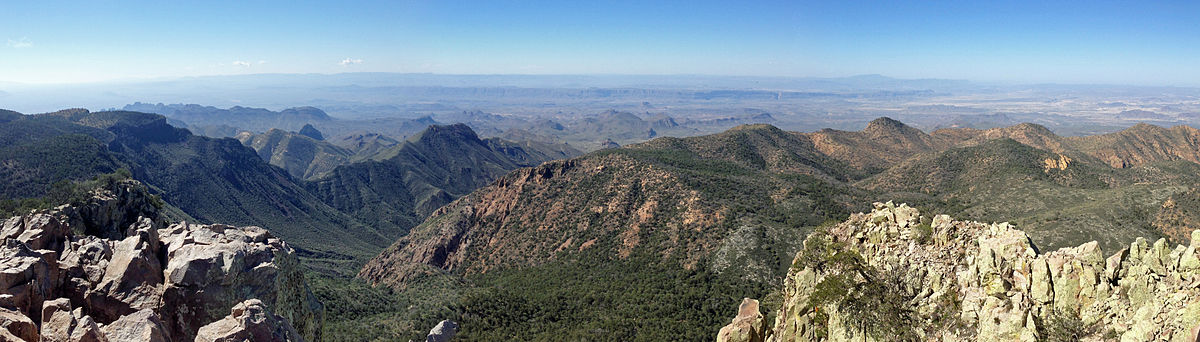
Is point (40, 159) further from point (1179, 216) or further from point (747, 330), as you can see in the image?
point (1179, 216)

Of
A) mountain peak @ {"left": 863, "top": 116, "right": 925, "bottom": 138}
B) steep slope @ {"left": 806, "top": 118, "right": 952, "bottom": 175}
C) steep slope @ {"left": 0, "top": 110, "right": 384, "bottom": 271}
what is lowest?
steep slope @ {"left": 0, "top": 110, "right": 384, "bottom": 271}

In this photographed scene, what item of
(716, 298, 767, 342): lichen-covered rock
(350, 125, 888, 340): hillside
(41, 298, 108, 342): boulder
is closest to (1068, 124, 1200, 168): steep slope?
(350, 125, 888, 340): hillside

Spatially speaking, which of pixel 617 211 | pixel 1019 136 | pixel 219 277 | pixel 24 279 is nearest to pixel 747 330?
pixel 219 277

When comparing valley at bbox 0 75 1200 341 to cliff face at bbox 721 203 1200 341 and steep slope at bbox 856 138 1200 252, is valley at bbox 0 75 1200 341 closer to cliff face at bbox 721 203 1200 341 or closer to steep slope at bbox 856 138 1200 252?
steep slope at bbox 856 138 1200 252

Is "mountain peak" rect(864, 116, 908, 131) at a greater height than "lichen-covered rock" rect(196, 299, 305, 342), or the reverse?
"lichen-covered rock" rect(196, 299, 305, 342)

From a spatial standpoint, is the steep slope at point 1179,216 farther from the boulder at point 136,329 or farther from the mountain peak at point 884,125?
the mountain peak at point 884,125

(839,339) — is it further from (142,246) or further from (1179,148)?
(1179,148)

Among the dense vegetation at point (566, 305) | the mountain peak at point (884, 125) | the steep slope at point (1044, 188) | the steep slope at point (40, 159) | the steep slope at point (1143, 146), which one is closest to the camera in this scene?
the dense vegetation at point (566, 305)

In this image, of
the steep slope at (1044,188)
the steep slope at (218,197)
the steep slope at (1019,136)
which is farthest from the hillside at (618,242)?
the steep slope at (1019,136)
